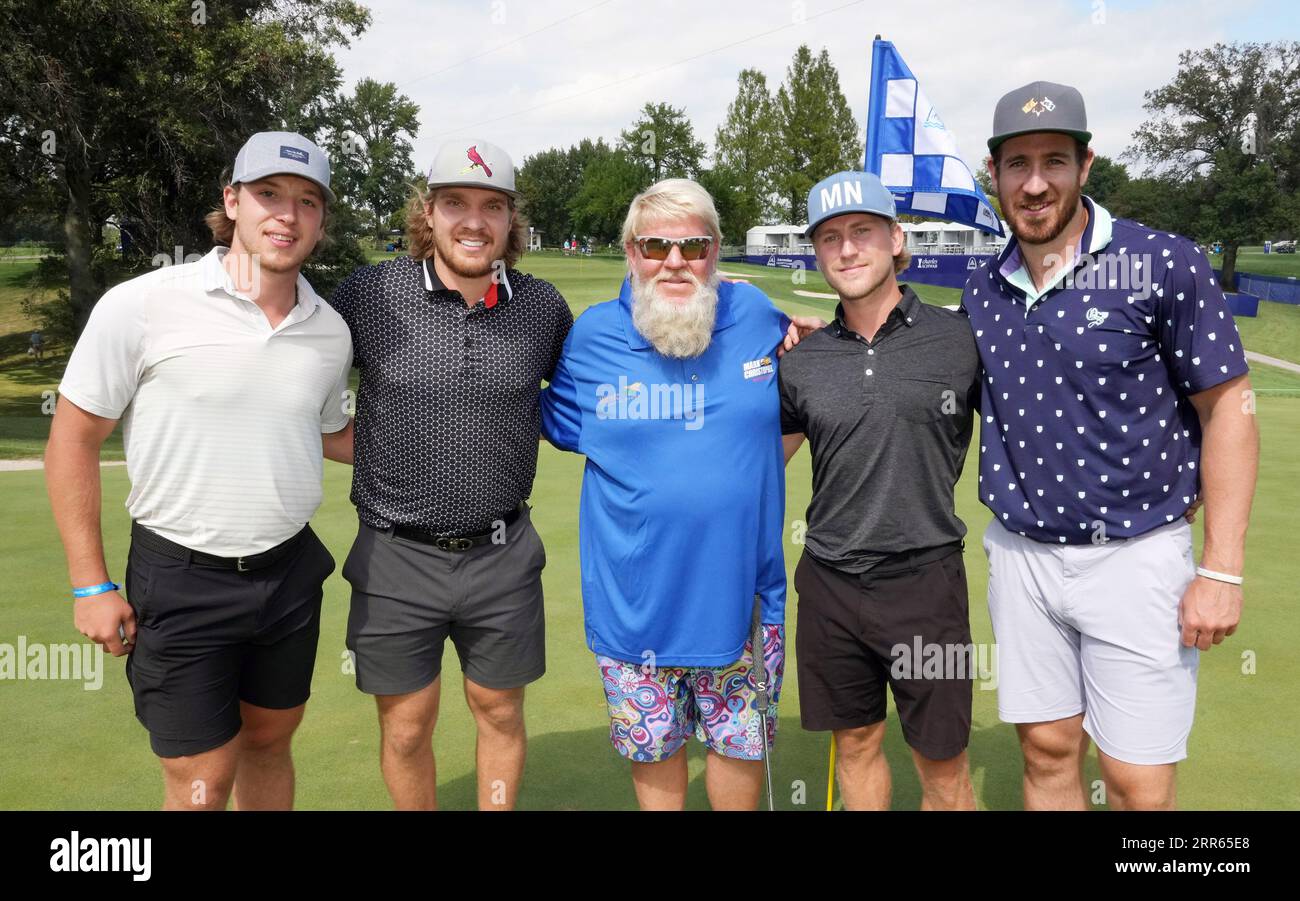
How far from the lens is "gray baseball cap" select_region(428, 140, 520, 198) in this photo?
3615mm

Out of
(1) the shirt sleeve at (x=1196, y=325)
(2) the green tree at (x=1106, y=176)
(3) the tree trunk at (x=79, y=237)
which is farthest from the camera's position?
(2) the green tree at (x=1106, y=176)

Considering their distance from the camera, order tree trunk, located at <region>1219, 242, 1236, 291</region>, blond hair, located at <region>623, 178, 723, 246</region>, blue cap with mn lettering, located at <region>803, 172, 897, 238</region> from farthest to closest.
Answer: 1. tree trunk, located at <region>1219, 242, 1236, 291</region>
2. blond hair, located at <region>623, 178, 723, 246</region>
3. blue cap with mn lettering, located at <region>803, 172, 897, 238</region>

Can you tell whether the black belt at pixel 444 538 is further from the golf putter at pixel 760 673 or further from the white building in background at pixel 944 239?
the white building in background at pixel 944 239

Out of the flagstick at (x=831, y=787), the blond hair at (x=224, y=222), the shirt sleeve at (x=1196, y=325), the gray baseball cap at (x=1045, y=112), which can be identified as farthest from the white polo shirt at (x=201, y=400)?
the shirt sleeve at (x=1196, y=325)

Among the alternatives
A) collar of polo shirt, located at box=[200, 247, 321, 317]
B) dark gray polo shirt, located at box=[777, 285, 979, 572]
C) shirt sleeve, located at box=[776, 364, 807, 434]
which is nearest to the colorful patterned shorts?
dark gray polo shirt, located at box=[777, 285, 979, 572]

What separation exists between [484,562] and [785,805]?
5.33 feet

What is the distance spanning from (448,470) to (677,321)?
0.97 meters

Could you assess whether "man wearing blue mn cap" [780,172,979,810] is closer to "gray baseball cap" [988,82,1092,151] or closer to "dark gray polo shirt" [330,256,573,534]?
"gray baseball cap" [988,82,1092,151]

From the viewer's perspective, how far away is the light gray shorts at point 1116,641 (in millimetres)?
3172

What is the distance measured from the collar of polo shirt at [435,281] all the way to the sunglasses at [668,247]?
543mm

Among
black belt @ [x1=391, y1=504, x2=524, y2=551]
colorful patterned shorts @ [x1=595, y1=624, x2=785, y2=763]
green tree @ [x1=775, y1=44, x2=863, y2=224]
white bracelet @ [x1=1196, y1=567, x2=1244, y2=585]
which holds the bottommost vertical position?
colorful patterned shorts @ [x1=595, y1=624, x2=785, y2=763]

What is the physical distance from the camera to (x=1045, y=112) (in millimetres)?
3230

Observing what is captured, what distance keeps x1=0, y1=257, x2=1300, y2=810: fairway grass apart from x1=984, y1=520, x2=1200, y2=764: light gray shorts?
1049 millimetres
